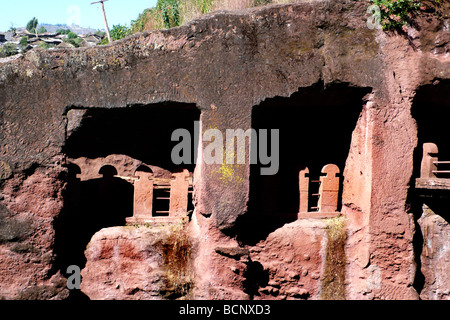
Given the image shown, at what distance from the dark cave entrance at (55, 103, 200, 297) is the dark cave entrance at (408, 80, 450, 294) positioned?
2.50 meters

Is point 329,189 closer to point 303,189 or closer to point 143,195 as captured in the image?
point 303,189

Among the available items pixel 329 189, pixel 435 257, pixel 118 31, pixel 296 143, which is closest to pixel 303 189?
pixel 329 189

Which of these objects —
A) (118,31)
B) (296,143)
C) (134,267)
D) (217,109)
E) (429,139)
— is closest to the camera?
(217,109)

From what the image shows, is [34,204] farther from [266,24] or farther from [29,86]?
[266,24]

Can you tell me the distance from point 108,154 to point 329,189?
2676mm

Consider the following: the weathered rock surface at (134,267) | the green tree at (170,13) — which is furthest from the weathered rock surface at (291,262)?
the green tree at (170,13)

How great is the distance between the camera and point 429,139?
18.4ft

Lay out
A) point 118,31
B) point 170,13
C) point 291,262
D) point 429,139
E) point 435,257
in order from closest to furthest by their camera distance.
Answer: point 291,262
point 435,257
point 429,139
point 170,13
point 118,31

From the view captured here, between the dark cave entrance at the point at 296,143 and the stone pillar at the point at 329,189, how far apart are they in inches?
6.5

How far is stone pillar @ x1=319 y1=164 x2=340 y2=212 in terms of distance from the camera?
533 cm

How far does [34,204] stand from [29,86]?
1202 mm

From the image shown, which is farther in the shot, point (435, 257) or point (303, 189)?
point (303, 189)
